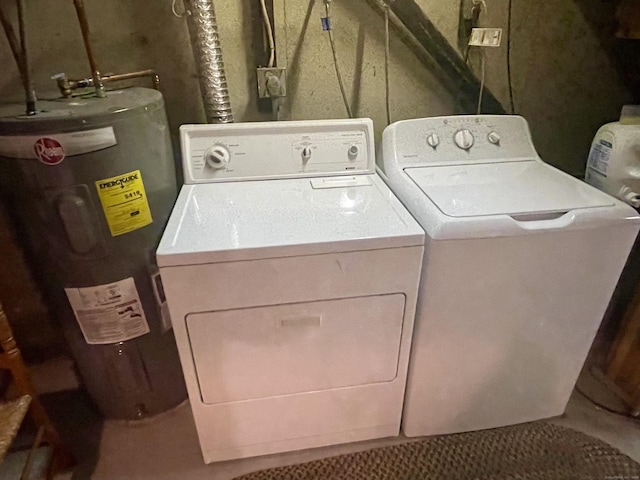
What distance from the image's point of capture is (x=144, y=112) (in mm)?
1223

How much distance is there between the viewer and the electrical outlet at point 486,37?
1.63 meters

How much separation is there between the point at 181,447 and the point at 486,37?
181cm

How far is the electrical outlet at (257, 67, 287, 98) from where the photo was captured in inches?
63.2

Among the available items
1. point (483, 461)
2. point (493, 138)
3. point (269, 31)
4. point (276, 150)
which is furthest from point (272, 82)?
point (483, 461)

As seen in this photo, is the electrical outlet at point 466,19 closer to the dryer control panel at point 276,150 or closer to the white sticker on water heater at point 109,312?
the dryer control panel at point 276,150

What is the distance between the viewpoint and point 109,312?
137cm

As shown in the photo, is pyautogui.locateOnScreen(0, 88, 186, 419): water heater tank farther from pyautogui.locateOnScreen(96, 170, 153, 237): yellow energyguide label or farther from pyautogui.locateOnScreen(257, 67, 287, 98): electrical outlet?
pyautogui.locateOnScreen(257, 67, 287, 98): electrical outlet

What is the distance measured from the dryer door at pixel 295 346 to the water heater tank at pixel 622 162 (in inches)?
33.3

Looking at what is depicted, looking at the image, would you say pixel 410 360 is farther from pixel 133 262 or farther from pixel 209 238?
pixel 133 262

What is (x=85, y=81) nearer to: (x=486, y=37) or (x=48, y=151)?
(x=48, y=151)

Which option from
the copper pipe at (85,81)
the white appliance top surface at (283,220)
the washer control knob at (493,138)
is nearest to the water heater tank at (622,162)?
the washer control knob at (493,138)

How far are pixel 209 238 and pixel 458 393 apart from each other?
37.9 inches

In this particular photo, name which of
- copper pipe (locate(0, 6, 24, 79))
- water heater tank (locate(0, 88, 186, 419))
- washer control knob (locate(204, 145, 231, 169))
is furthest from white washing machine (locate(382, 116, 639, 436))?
copper pipe (locate(0, 6, 24, 79))

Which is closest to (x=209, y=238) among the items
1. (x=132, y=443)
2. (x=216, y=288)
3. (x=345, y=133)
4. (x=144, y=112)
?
(x=216, y=288)
